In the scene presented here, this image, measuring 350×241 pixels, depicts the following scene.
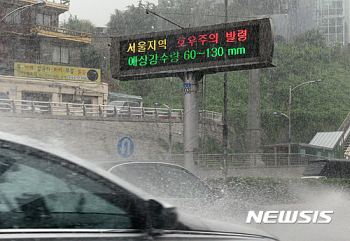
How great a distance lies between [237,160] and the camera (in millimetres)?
27828

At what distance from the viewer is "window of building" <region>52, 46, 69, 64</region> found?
41844mm

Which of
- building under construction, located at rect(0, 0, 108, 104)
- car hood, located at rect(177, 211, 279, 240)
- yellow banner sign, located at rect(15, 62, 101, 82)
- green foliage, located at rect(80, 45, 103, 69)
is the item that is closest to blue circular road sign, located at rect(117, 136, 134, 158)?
car hood, located at rect(177, 211, 279, 240)

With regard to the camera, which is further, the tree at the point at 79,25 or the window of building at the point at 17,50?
the tree at the point at 79,25

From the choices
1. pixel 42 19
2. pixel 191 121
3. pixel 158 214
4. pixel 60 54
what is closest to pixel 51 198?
pixel 158 214

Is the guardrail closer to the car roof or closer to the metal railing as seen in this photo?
the metal railing

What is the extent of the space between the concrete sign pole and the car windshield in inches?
450

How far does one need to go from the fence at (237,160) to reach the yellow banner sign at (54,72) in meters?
13.9

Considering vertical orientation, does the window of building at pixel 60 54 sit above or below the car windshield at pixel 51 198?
above

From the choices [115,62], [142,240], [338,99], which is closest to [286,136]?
[338,99]

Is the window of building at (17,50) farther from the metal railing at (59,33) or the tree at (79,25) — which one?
the tree at (79,25)

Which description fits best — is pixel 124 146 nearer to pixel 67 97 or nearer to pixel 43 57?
pixel 67 97

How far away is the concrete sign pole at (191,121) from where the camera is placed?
1316 centimetres

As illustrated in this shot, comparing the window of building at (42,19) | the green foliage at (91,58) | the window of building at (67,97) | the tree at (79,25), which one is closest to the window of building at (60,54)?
the window of building at (42,19)

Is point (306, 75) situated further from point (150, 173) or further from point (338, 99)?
point (150, 173)
